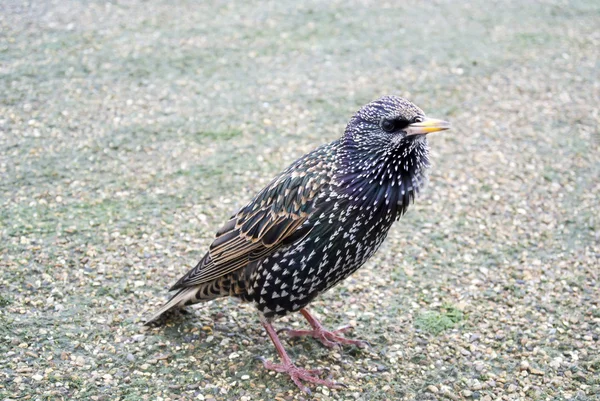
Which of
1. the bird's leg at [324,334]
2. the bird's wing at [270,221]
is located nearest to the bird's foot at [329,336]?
the bird's leg at [324,334]

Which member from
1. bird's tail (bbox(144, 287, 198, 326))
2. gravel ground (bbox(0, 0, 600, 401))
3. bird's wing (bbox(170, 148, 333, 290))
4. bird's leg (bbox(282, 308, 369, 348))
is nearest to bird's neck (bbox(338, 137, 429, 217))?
bird's wing (bbox(170, 148, 333, 290))

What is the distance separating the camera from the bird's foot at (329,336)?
13.3ft

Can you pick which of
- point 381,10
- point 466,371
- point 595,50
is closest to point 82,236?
point 466,371

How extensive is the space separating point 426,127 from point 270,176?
232 cm

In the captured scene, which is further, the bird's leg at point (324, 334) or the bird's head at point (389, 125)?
the bird's leg at point (324, 334)

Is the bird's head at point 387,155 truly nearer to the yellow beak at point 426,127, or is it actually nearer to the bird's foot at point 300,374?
the yellow beak at point 426,127

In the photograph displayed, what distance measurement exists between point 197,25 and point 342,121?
2.57m

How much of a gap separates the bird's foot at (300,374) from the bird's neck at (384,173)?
1.02 m

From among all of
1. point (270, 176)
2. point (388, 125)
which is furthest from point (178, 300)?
point (270, 176)

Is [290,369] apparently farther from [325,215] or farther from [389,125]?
[389,125]

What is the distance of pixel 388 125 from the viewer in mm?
3576

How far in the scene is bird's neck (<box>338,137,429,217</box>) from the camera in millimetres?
3566

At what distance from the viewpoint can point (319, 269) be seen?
3.59m

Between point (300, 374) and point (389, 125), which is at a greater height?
point (389, 125)
